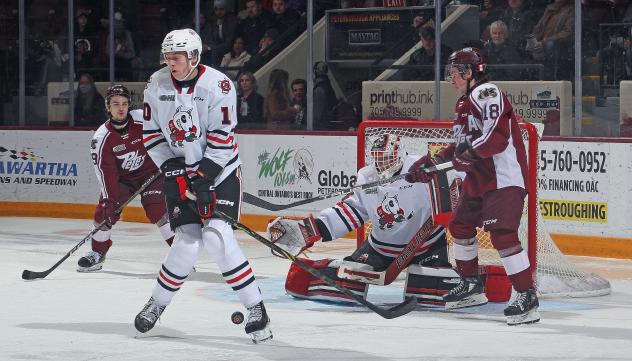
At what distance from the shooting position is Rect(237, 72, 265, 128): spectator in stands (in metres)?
11.4

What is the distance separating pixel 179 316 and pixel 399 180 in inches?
51.0

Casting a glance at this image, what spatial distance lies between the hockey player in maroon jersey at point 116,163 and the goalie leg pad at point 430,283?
2.13 metres

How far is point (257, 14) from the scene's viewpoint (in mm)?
12078

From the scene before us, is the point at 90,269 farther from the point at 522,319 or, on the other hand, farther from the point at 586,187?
the point at 586,187

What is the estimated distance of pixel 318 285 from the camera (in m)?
6.81

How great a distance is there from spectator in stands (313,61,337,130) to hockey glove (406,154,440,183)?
4.20m

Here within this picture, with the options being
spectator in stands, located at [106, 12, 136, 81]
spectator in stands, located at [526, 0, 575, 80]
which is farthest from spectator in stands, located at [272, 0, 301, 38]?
spectator in stands, located at [526, 0, 575, 80]

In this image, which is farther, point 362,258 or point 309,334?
point 362,258

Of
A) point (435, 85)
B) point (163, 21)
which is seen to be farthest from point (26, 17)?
point (435, 85)

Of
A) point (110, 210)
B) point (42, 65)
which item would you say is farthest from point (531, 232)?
point (42, 65)

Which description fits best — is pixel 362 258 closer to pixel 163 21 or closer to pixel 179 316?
pixel 179 316

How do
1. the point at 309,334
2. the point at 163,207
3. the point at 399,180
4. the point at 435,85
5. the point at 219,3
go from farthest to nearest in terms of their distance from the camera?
the point at 219,3 < the point at 435,85 < the point at 163,207 < the point at 399,180 < the point at 309,334

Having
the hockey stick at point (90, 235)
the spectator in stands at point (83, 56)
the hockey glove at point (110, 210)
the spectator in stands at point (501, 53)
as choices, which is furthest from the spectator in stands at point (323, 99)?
the hockey glove at point (110, 210)

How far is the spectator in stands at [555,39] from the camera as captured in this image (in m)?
9.57
